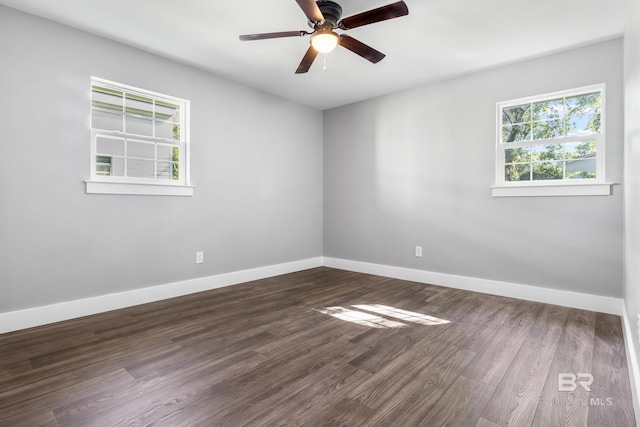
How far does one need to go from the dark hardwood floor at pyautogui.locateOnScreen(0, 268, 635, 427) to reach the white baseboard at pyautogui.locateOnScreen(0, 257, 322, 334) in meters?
0.11

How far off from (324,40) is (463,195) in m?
2.53

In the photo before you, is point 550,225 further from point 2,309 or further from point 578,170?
point 2,309

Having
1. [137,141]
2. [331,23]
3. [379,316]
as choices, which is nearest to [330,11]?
[331,23]

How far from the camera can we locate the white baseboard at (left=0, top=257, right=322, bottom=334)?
2.62 metres

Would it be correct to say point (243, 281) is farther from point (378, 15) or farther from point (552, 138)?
point (552, 138)

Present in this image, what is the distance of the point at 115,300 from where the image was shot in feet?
10.2

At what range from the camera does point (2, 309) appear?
254cm

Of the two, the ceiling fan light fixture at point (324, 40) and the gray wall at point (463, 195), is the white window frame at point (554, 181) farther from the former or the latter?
the ceiling fan light fixture at point (324, 40)

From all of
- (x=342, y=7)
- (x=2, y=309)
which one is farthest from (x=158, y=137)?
(x=342, y=7)

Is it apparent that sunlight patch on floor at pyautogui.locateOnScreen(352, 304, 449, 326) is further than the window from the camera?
No

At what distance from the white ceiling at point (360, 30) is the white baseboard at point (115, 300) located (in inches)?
97.9

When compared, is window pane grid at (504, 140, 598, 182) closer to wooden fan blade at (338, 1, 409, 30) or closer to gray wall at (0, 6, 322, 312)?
wooden fan blade at (338, 1, 409, 30)

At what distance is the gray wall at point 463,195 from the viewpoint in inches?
121

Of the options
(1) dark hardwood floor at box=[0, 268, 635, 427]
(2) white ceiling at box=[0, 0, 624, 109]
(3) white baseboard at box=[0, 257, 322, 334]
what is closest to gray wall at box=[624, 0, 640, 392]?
(1) dark hardwood floor at box=[0, 268, 635, 427]
